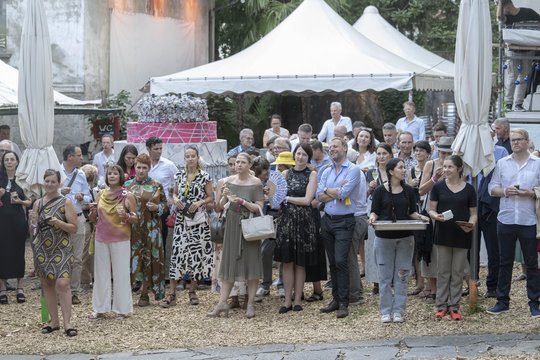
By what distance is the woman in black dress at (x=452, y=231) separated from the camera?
1024cm

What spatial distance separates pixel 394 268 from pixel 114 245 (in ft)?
10.1

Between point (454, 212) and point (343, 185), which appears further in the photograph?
point (343, 185)

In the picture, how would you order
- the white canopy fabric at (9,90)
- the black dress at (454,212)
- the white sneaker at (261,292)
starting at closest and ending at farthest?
the black dress at (454,212) < the white sneaker at (261,292) < the white canopy fabric at (9,90)

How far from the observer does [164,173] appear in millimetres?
12719

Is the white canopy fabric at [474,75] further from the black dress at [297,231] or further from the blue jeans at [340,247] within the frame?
the black dress at [297,231]

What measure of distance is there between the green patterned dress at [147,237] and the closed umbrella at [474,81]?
3508mm

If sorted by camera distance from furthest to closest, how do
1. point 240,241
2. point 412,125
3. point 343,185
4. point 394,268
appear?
point 412,125
point 240,241
point 343,185
point 394,268

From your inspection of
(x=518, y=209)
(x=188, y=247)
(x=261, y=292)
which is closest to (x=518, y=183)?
(x=518, y=209)

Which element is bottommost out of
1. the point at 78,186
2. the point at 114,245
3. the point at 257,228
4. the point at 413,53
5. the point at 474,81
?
the point at 114,245

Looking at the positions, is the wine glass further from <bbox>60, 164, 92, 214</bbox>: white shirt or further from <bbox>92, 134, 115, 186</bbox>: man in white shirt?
<bbox>92, 134, 115, 186</bbox>: man in white shirt

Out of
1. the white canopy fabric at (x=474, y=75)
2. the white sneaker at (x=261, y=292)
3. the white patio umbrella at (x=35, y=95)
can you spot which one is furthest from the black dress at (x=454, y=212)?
the white patio umbrella at (x=35, y=95)

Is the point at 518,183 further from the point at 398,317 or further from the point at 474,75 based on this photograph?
the point at 398,317

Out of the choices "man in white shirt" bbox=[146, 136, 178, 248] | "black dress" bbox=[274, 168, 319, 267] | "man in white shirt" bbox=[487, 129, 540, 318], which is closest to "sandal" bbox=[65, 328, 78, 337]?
"black dress" bbox=[274, 168, 319, 267]

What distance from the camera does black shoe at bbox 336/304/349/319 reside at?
1086cm
